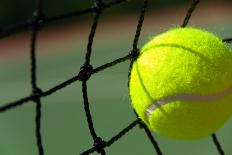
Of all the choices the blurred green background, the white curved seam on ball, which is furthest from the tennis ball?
the blurred green background

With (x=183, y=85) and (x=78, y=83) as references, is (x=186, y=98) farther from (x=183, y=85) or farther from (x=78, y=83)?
(x=78, y=83)

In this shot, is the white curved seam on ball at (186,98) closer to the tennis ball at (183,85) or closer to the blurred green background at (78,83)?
the tennis ball at (183,85)

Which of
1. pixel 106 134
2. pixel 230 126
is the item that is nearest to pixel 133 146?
pixel 106 134

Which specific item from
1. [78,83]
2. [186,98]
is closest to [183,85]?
[186,98]

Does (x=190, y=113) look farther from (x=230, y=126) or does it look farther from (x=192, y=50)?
(x=230, y=126)

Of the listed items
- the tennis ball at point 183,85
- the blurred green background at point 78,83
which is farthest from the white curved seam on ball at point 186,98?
the blurred green background at point 78,83

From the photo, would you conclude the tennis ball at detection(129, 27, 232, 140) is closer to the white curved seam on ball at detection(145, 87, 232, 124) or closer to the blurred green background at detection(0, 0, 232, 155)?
the white curved seam on ball at detection(145, 87, 232, 124)
